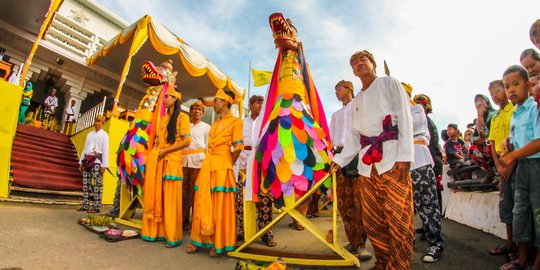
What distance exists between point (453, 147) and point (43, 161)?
9276 mm

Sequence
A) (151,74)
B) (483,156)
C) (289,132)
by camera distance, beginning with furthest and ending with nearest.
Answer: (151,74), (483,156), (289,132)

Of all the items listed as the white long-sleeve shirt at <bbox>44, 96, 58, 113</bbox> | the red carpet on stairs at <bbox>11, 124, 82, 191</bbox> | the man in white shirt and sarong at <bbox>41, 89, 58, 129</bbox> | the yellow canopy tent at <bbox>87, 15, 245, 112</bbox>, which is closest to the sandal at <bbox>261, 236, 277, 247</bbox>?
the red carpet on stairs at <bbox>11, 124, 82, 191</bbox>

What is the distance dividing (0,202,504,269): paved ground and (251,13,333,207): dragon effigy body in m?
0.81

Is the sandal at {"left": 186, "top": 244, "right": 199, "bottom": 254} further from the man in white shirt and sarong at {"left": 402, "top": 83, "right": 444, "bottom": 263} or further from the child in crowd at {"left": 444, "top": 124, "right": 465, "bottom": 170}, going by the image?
the child in crowd at {"left": 444, "top": 124, "right": 465, "bottom": 170}

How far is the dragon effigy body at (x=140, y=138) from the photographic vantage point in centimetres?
392

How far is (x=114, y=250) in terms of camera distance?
2684 millimetres

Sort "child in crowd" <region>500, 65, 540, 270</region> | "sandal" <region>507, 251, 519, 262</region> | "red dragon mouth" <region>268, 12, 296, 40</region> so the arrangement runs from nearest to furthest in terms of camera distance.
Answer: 1. "child in crowd" <region>500, 65, 540, 270</region>
2. "sandal" <region>507, 251, 519, 262</region>
3. "red dragon mouth" <region>268, 12, 296, 40</region>

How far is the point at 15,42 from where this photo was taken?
938 centimetres

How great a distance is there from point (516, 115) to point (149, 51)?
10133 millimetres

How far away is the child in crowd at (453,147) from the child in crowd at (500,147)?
2.92 m

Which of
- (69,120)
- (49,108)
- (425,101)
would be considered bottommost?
(425,101)

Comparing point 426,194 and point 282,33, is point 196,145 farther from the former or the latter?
point 426,194

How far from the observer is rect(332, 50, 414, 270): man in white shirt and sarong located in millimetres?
1686

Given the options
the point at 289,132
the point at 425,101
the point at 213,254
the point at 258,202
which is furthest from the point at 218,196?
the point at 425,101
